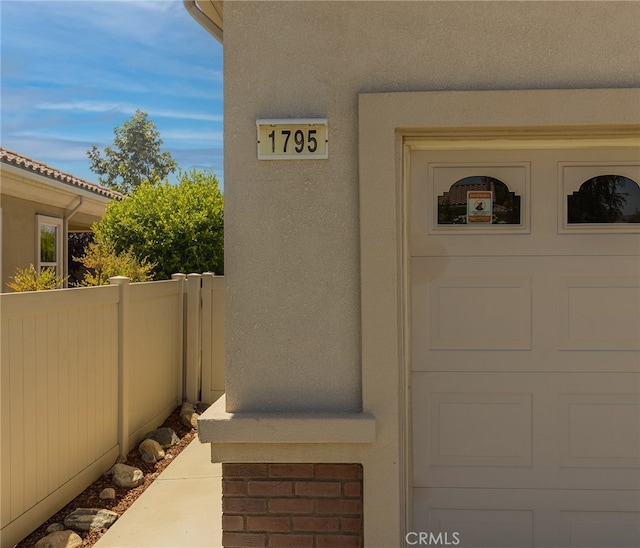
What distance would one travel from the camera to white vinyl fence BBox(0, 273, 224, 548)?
161 inches

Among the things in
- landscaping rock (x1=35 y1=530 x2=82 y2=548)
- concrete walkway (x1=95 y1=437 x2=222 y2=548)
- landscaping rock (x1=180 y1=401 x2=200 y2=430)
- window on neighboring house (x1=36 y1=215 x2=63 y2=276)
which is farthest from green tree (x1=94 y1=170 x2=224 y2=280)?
landscaping rock (x1=35 y1=530 x2=82 y2=548)

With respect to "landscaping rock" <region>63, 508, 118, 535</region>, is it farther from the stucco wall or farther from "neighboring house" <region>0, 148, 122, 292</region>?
"neighboring house" <region>0, 148, 122, 292</region>

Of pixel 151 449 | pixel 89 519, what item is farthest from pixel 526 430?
pixel 151 449

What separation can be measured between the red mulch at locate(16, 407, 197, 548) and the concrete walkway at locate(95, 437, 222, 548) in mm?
82

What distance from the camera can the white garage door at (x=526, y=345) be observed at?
11.4 ft

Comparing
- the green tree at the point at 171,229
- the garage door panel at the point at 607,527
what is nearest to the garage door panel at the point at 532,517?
the garage door panel at the point at 607,527

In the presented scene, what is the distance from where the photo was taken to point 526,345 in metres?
3.51

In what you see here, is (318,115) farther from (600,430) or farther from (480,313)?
(600,430)

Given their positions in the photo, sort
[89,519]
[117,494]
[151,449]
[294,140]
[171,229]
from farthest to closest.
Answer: [171,229] < [151,449] < [117,494] < [89,519] < [294,140]

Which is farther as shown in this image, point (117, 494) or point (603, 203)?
point (117, 494)

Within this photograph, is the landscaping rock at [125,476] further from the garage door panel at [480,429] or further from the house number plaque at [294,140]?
the house number plaque at [294,140]

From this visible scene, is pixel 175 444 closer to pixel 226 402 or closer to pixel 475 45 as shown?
pixel 226 402

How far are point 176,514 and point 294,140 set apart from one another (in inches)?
124

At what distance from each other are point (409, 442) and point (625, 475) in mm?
1145
